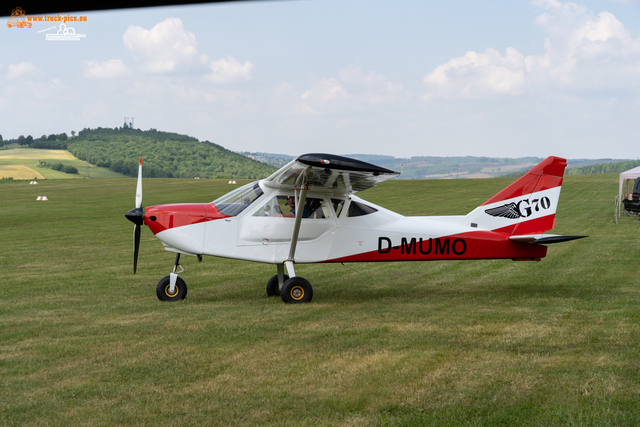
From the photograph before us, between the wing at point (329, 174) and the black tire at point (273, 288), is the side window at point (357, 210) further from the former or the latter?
the black tire at point (273, 288)

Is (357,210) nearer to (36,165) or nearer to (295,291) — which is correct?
(295,291)

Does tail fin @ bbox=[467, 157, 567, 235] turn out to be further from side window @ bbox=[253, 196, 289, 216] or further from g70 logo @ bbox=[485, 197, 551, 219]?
side window @ bbox=[253, 196, 289, 216]

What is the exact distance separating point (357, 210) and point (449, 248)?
6.45 feet

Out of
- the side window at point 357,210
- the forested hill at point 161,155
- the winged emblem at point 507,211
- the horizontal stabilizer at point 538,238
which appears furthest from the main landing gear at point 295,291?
the forested hill at point 161,155

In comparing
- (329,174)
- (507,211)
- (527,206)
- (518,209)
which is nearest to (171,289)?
(329,174)

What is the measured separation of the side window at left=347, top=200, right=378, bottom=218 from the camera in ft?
36.5

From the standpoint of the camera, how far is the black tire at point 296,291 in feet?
33.8

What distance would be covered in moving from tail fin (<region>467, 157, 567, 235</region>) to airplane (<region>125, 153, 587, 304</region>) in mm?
20

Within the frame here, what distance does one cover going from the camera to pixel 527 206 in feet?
38.3

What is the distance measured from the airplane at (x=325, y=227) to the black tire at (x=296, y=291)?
2 cm

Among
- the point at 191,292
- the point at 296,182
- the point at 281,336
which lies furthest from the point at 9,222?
the point at 281,336

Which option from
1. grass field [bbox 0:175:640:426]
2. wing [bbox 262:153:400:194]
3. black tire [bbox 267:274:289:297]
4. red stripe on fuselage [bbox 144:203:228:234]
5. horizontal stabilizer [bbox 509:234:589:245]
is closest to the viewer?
grass field [bbox 0:175:640:426]

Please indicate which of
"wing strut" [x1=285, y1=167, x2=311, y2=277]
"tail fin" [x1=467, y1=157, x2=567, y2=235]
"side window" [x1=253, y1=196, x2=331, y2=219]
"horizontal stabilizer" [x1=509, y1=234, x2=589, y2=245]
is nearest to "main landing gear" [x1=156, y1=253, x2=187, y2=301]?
"side window" [x1=253, y1=196, x2=331, y2=219]

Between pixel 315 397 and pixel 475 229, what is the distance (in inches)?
280
